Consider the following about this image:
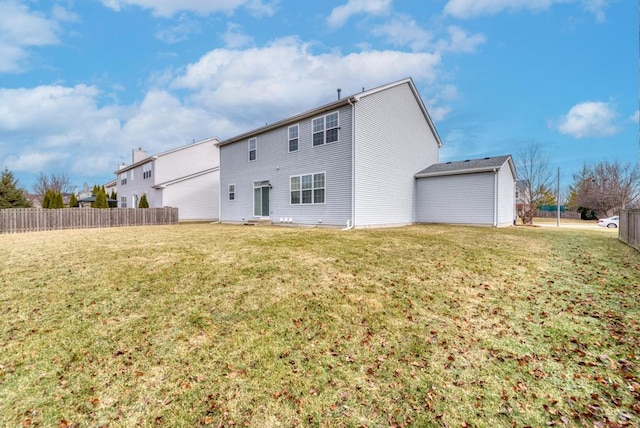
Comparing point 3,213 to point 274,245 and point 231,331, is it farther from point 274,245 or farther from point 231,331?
point 231,331

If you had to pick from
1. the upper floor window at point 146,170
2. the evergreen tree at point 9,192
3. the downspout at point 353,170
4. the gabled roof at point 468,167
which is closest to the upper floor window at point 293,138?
the downspout at point 353,170

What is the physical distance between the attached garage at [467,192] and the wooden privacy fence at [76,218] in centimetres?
1719

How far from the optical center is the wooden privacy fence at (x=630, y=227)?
9284mm

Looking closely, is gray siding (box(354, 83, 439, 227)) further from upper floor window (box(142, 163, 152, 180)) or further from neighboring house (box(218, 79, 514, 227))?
upper floor window (box(142, 163, 152, 180))

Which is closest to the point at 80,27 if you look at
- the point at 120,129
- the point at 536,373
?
the point at 536,373

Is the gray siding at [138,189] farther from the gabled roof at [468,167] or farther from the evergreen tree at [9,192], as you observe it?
the gabled roof at [468,167]

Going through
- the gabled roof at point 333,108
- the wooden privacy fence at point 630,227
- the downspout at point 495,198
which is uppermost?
the gabled roof at point 333,108

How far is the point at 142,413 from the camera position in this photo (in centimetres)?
243

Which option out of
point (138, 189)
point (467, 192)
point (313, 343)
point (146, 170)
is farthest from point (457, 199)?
point (138, 189)

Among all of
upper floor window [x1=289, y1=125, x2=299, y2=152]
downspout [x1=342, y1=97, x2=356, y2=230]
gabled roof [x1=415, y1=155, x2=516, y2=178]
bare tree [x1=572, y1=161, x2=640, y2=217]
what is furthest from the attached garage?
bare tree [x1=572, y1=161, x2=640, y2=217]

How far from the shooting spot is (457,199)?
15836mm

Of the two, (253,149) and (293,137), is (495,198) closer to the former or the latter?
(293,137)

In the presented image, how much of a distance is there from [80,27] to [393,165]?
1609 cm

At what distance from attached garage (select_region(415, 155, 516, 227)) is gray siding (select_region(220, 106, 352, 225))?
6.21 metres
